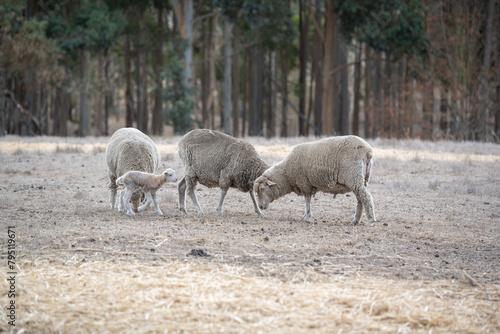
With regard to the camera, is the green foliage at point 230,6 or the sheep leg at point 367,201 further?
the green foliage at point 230,6

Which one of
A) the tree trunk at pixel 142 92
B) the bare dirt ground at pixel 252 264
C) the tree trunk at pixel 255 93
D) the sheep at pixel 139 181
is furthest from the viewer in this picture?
the tree trunk at pixel 142 92

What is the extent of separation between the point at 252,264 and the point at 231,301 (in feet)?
4.24

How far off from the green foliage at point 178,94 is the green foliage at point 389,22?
8.49 m

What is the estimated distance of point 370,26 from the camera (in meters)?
28.1

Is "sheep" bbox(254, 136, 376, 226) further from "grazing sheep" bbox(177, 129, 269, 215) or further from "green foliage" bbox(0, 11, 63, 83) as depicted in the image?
"green foliage" bbox(0, 11, 63, 83)

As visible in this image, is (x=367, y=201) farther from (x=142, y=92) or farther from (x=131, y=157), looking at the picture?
(x=142, y=92)

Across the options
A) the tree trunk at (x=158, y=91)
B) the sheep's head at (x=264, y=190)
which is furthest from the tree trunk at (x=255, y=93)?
the sheep's head at (x=264, y=190)

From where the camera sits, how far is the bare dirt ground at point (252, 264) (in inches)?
181

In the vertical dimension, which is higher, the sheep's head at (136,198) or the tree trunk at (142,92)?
the tree trunk at (142,92)

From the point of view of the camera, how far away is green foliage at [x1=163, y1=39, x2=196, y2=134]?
100 feet

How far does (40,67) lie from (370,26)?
16.0 meters

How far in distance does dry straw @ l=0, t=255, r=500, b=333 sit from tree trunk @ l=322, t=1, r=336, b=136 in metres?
24.0

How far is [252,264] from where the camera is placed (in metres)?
6.13

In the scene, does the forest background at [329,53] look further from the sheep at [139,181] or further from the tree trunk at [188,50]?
the sheep at [139,181]
